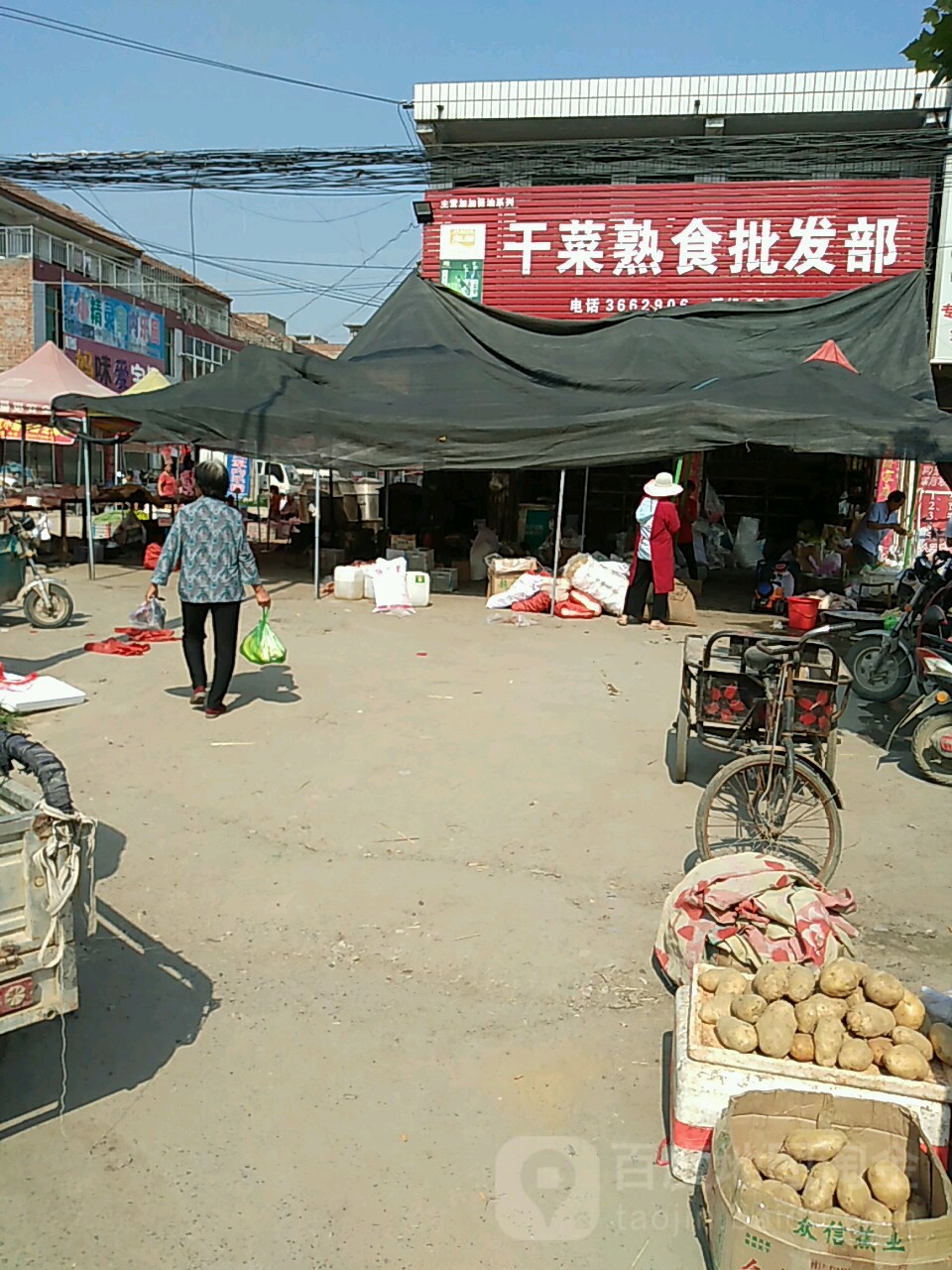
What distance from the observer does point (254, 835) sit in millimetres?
5203

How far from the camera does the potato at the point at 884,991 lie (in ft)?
9.92

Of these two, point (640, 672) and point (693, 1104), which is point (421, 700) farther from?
point (693, 1104)

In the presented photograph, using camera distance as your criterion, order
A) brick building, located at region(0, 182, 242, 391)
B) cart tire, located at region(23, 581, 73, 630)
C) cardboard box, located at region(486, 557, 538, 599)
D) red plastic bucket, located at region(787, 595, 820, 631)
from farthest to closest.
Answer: brick building, located at region(0, 182, 242, 391) < cardboard box, located at region(486, 557, 538, 599) < red plastic bucket, located at region(787, 595, 820, 631) < cart tire, located at region(23, 581, 73, 630)

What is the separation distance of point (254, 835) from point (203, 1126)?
7.55 ft

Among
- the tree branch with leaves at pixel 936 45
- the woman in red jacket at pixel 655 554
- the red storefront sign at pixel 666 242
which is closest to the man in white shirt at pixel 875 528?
the woman in red jacket at pixel 655 554

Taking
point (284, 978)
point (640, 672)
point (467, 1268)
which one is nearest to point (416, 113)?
point (640, 672)

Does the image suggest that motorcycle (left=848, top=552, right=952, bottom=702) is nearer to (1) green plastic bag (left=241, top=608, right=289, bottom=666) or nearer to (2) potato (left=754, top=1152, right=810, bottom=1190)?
(1) green plastic bag (left=241, top=608, right=289, bottom=666)

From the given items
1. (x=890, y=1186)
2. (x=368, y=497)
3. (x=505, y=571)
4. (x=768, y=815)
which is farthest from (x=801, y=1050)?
(x=368, y=497)

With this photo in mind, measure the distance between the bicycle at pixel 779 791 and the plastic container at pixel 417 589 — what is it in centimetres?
762

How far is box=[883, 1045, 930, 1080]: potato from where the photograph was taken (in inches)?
111

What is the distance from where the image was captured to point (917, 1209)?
7.99 feet

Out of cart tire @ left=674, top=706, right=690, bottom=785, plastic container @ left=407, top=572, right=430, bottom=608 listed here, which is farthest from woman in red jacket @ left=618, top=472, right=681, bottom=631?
cart tire @ left=674, top=706, right=690, bottom=785

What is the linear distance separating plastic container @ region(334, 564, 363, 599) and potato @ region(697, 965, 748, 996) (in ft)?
33.5

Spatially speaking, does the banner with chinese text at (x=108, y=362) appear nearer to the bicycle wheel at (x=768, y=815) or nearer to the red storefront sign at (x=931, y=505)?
the red storefront sign at (x=931, y=505)
